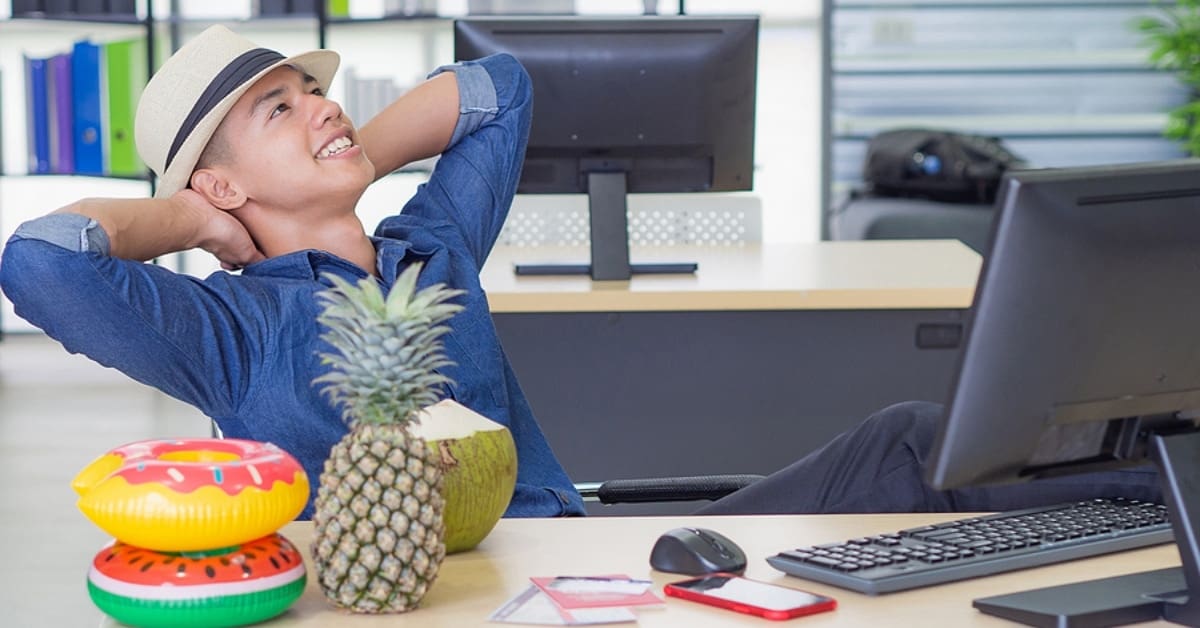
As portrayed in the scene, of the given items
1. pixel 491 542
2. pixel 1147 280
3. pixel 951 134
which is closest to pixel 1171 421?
pixel 1147 280

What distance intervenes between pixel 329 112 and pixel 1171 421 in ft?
3.74

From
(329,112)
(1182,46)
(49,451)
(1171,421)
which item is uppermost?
(1182,46)

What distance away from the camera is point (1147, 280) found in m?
1.23

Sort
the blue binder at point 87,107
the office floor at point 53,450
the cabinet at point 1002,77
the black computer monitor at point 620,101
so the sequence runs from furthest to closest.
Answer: the cabinet at point 1002,77 < the blue binder at point 87,107 < the office floor at point 53,450 < the black computer monitor at point 620,101

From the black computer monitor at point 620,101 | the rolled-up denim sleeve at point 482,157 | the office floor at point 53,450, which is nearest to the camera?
the rolled-up denim sleeve at point 482,157

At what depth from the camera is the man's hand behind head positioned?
1.86 meters

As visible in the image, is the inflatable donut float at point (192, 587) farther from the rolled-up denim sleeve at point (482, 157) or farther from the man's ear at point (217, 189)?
the rolled-up denim sleeve at point (482, 157)

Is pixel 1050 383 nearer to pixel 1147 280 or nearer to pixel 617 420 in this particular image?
pixel 1147 280

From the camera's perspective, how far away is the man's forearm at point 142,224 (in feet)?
5.26

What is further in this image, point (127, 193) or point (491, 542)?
point (127, 193)

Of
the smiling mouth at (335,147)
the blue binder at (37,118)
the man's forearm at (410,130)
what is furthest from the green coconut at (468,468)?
the blue binder at (37,118)

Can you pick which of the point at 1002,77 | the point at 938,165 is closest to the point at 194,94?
the point at 938,165

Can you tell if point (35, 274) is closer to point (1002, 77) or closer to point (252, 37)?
point (252, 37)

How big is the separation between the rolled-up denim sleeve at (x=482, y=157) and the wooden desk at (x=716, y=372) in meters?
0.61
